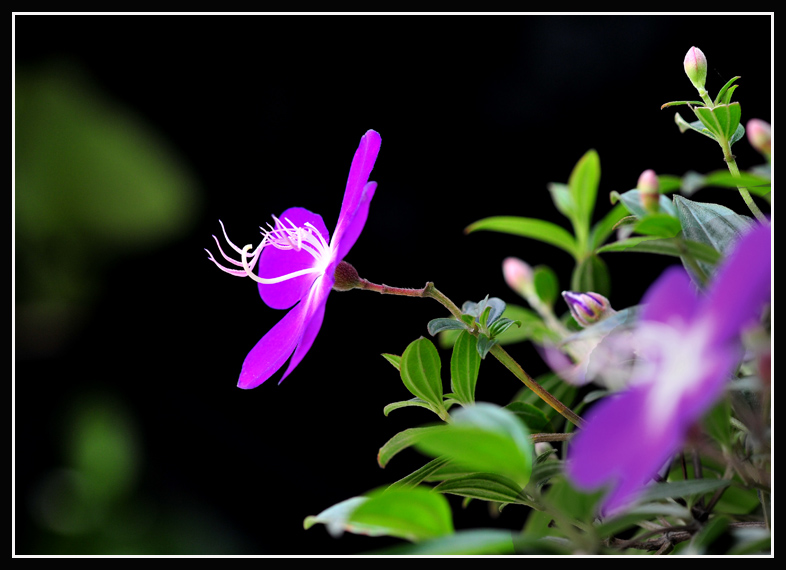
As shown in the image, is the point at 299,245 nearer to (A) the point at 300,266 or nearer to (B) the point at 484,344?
(A) the point at 300,266

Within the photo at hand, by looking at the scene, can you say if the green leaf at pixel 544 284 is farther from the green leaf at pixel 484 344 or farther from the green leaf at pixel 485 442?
the green leaf at pixel 485 442

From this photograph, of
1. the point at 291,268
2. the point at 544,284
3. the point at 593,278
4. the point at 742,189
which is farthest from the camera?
the point at 544,284

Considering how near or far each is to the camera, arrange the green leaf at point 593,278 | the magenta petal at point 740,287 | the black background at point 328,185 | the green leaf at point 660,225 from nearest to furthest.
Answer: the magenta petal at point 740,287
the green leaf at point 660,225
the green leaf at point 593,278
the black background at point 328,185

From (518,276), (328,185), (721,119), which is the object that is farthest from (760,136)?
(328,185)

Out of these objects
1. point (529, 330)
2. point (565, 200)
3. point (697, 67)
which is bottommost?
point (529, 330)

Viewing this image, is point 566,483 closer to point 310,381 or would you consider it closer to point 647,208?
point 647,208

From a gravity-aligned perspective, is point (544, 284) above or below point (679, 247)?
below

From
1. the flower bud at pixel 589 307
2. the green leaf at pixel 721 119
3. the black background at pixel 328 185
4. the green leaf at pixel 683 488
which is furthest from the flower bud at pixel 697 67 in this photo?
the black background at pixel 328 185

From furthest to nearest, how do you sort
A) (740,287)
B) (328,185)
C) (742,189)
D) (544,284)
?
(328,185)
(544,284)
(742,189)
(740,287)
